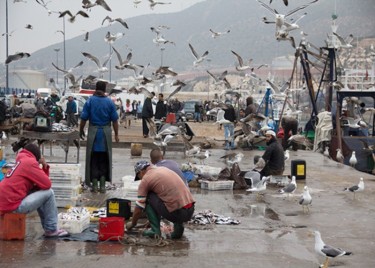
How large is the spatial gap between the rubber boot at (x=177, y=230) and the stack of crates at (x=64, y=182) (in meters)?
2.28

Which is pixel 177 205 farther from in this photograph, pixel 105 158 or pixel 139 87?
pixel 139 87

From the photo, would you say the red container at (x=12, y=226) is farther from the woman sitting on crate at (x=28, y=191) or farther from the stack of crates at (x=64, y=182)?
the stack of crates at (x=64, y=182)

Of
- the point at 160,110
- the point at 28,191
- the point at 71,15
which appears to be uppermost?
the point at 71,15

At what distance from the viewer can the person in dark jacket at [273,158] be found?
548 inches

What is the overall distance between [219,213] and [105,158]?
231 centimetres

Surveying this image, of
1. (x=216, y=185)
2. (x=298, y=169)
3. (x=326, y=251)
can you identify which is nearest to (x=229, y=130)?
(x=298, y=169)

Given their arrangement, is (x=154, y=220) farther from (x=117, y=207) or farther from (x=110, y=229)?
(x=117, y=207)

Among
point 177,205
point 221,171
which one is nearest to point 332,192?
point 221,171

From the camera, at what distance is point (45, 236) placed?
8516mm

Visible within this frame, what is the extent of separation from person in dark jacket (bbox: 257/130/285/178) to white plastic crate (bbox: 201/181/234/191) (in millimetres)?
1059

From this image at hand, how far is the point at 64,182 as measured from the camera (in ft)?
34.2

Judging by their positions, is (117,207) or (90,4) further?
(90,4)

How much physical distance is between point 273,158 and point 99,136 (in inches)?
148


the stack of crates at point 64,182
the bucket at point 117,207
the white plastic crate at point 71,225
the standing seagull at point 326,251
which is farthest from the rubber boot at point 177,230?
the stack of crates at point 64,182
